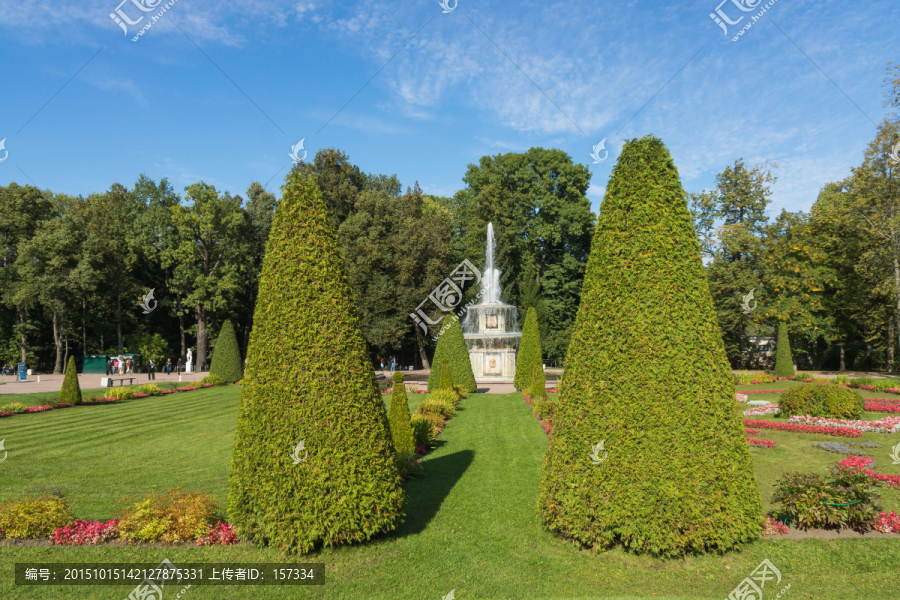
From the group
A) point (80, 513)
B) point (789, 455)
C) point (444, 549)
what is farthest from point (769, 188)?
point (80, 513)

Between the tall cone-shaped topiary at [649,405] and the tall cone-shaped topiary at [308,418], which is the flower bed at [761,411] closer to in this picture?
the tall cone-shaped topiary at [649,405]

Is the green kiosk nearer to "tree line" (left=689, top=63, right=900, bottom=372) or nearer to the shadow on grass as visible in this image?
the shadow on grass

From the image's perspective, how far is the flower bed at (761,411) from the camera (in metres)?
16.0

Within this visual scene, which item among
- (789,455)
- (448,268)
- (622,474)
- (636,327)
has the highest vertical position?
(448,268)

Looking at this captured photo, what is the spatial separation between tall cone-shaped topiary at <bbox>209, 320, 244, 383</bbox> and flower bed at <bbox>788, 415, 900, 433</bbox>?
27.9 m

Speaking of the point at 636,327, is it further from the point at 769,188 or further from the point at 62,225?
the point at 62,225

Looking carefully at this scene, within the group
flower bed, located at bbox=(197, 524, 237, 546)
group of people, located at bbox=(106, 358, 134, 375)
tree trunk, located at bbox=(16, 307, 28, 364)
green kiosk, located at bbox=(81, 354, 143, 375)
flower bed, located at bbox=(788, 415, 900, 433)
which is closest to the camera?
flower bed, located at bbox=(197, 524, 237, 546)

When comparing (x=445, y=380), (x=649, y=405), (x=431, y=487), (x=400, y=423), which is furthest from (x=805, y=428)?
(x=445, y=380)

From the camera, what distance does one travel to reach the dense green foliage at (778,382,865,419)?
14352mm

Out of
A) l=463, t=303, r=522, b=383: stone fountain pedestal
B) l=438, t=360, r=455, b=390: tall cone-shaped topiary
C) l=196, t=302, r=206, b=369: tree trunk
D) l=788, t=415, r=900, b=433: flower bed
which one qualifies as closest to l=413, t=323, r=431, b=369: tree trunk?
l=463, t=303, r=522, b=383: stone fountain pedestal

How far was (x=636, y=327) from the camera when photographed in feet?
18.5

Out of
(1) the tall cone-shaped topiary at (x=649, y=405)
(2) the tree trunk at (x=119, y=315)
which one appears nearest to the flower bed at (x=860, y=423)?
(1) the tall cone-shaped topiary at (x=649, y=405)

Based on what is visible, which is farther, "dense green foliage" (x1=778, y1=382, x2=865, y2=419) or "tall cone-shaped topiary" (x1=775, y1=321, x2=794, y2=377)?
"tall cone-shaped topiary" (x1=775, y1=321, x2=794, y2=377)

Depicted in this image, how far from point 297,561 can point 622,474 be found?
3907 millimetres
